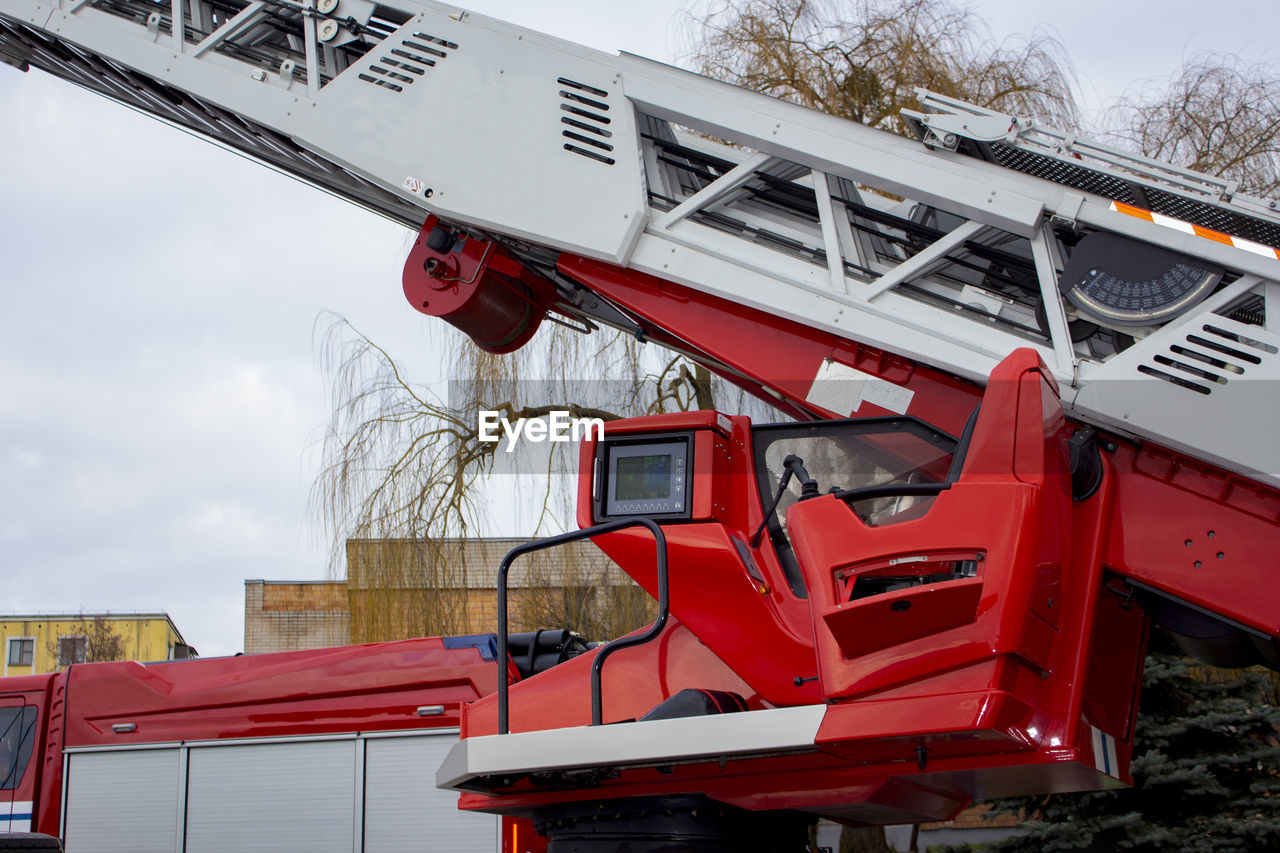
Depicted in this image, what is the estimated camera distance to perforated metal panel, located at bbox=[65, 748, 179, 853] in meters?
7.10

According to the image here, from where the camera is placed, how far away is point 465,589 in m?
Result: 10.9

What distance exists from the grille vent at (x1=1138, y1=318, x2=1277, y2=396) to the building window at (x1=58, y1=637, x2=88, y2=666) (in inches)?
1448

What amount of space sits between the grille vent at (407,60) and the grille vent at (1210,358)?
301 cm

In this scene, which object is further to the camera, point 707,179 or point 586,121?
point 707,179

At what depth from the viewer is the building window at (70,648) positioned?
35.1 meters

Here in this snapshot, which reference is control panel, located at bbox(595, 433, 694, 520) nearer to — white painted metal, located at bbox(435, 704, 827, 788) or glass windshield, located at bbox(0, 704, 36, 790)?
white painted metal, located at bbox(435, 704, 827, 788)

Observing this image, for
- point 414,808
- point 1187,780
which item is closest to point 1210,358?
point 414,808

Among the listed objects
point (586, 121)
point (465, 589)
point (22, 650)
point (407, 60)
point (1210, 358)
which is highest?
point (22, 650)

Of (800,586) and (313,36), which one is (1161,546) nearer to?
(800,586)

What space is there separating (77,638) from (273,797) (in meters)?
31.9

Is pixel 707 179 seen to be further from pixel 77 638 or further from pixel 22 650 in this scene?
pixel 22 650

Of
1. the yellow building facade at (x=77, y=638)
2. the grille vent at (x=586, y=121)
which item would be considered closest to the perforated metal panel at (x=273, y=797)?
the grille vent at (x=586, y=121)

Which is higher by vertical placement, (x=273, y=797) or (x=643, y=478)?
(x=643, y=478)

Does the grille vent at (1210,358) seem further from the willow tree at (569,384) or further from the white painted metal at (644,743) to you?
the willow tree at (569,384)
